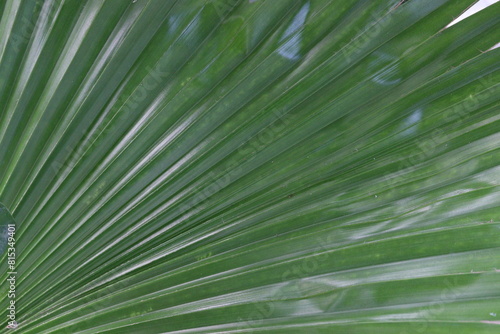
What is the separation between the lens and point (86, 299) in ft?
3.62

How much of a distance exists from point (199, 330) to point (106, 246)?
37 centimetres

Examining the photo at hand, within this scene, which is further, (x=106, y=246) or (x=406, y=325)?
(x=106, y=246)

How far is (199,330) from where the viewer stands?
1000 millimetres

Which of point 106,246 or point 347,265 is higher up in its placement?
point 106,246

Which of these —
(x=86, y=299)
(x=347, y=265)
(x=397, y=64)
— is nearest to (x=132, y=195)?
(x=86, y=299)

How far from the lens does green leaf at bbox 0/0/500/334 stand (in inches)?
33.1

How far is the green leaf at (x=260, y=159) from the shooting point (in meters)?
0.84

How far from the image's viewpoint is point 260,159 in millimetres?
980

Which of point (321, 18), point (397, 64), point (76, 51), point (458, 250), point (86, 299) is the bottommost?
point (458, 250)

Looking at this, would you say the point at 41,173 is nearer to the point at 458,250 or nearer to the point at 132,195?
the point at 132,195

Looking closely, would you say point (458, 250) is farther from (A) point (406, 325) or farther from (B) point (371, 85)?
(B) point (371, 85)

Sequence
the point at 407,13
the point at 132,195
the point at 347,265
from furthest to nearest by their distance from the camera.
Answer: the point at 132,195
the point at 347,265
the point at 407,13

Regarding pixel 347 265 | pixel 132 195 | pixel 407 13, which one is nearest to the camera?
pixel 407 13

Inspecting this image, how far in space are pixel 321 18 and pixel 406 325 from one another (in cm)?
72
